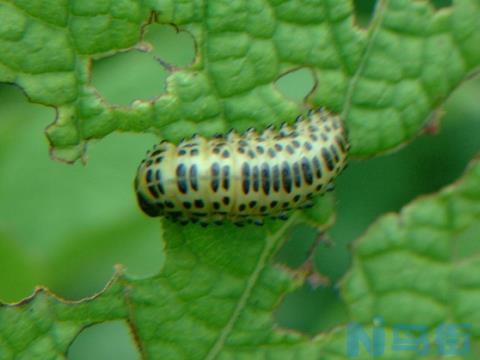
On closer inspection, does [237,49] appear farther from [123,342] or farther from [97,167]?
[123,342]

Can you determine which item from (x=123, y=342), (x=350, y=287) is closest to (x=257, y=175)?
(x=350, y=287)

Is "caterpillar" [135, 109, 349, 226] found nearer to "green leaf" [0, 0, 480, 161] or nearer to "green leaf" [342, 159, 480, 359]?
"green leaf" [0, 0, 480, 161]

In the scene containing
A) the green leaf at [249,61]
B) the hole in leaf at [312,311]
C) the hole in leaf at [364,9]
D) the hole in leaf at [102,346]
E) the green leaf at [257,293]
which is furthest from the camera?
the hole in leaf at [102,346]

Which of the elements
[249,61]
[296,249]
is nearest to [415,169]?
[296,249]

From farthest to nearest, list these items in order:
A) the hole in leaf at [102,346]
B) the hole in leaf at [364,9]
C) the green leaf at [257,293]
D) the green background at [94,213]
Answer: the hole in leaf at [102,346] < the green background at [94,213] < the hole in leaf at [364,9] < the green leaf at [257,293]

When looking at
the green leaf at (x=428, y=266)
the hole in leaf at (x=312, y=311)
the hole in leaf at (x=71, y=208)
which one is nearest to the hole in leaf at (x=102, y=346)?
the hole in leaf at (x=71, y=208)

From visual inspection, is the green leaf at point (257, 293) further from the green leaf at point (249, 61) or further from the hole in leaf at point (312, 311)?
the green leaf at point (249, 61)
